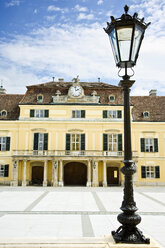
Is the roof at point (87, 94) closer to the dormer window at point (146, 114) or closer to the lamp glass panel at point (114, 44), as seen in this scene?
the dormer window at point (146, 114)

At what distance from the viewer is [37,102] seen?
100 feet

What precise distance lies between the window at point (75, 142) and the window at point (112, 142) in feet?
9.20

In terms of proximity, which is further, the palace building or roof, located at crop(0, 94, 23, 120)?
roof, located at crop(0, 94, 23, 120)

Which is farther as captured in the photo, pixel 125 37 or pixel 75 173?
pixel 75 173

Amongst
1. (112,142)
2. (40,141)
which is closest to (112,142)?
(112,142)

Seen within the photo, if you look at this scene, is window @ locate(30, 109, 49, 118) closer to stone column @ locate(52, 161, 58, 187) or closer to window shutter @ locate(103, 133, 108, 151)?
stone column @ locate(52, 161, 58, 187)

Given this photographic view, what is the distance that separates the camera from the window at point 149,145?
30.0 metres

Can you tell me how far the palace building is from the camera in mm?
Answer: 29031

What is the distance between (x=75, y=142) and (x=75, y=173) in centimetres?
440

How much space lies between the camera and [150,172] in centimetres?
2964

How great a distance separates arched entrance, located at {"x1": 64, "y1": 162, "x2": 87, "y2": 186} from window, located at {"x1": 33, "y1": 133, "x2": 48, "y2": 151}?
166 inches

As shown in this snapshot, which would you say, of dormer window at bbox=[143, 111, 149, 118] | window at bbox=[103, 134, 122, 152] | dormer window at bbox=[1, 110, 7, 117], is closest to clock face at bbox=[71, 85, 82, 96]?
window at bbox=[103, 134, 122, 152]

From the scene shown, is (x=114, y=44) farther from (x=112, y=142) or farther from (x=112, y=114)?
(x=112, y=114)

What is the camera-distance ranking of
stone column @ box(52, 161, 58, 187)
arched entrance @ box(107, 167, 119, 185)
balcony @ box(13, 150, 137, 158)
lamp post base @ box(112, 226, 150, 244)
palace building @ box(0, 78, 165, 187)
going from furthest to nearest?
arched entrance @ box(107, 167, 119, 185), palace building @ box(0, 78, 165, 187), balcony @ box(13, 150, 137, 158), stone column @ box(52, 161, 58, 187), lamp post base @ box(112, 226, 150, 244)
